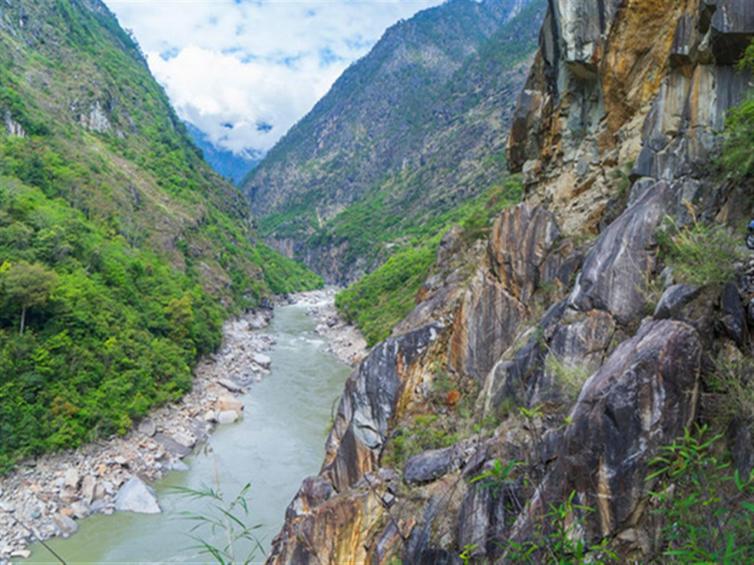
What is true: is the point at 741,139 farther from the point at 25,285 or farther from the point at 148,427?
the point at 25,285

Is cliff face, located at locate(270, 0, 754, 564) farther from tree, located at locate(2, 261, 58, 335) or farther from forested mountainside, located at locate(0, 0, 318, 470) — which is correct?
tree, located at locate(2, 261, 58, 335)

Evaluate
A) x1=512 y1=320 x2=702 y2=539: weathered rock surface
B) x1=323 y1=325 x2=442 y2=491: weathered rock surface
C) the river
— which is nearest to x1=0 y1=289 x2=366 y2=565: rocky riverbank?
the river

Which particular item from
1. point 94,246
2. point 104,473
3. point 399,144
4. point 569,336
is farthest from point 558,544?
point 399,144

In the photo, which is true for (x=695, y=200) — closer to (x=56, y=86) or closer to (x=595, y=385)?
(x=595, y=385)

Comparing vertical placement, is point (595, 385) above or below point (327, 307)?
above

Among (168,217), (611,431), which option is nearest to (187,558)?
(611,431)

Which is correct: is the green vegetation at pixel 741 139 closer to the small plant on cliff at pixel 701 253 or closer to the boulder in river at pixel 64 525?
the small plant on cliff at pixel 701 253
